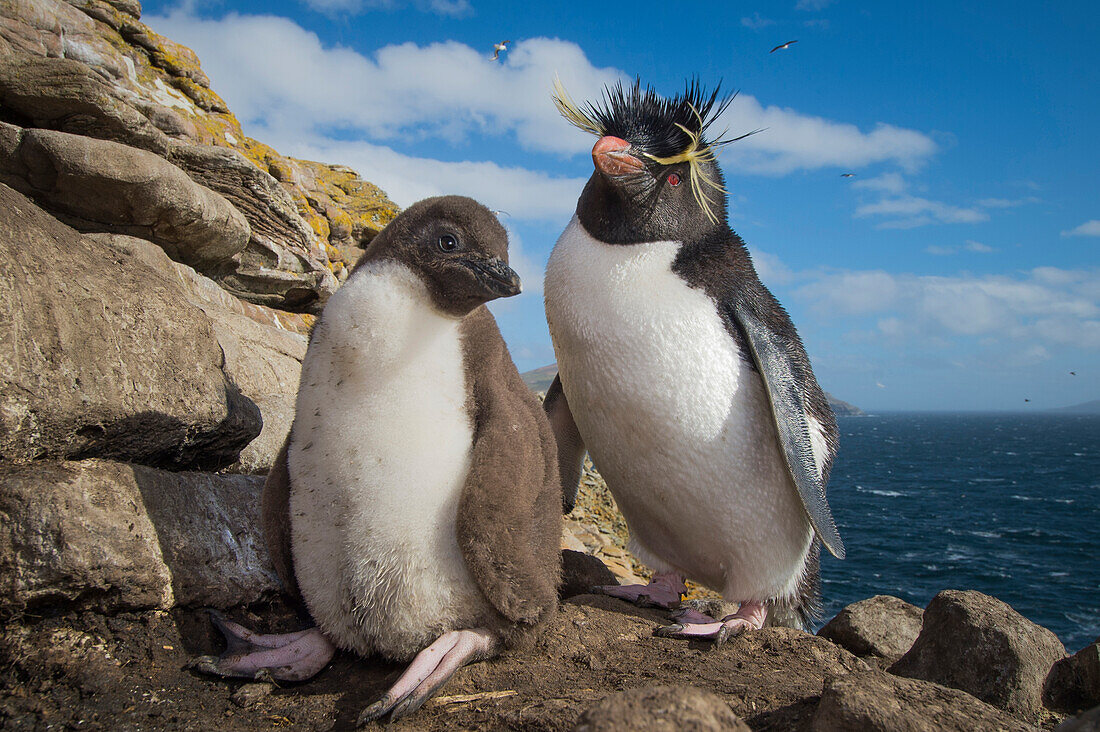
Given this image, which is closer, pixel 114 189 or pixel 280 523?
pixel 280 523

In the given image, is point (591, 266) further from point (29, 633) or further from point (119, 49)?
point (119, 49)

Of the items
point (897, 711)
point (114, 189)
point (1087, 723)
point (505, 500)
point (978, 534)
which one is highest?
point (114, 189)

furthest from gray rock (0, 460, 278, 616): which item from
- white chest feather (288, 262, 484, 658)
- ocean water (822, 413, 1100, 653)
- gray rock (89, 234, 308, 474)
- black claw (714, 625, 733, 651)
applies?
ocean water (822, 413, 1100, 653)

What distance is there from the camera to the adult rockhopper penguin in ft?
10.4

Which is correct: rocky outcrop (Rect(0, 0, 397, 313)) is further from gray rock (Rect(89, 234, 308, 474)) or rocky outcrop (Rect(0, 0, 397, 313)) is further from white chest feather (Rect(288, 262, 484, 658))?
white chest feather (Rect(288, 262, 484, 658))

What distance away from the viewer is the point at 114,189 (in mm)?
4414

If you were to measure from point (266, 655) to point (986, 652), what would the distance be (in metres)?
2.63

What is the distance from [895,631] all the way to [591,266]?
233 centimetres

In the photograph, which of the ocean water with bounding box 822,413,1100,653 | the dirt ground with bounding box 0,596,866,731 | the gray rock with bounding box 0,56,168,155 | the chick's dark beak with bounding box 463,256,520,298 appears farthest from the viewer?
the ocean water with bounding box 822,413,1100,653

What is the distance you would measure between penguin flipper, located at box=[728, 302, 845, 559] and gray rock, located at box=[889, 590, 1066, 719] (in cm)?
47

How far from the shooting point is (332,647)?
240 centimetres

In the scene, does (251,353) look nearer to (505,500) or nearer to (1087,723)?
(505,500)

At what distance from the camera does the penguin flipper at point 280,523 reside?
2457 millimetres

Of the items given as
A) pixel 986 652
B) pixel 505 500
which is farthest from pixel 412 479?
pixel 986 652
